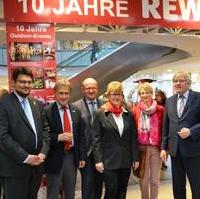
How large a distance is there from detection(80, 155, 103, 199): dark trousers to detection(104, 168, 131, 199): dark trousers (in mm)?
195

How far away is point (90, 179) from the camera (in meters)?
4.17

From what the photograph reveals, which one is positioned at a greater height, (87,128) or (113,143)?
(87,128)

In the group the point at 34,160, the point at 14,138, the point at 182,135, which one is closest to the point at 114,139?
the point at 182,135

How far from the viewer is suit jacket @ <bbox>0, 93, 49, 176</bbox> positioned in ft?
10.9

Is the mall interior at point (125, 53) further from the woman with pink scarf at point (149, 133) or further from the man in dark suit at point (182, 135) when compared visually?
the man in dark suit at point (182, 135)

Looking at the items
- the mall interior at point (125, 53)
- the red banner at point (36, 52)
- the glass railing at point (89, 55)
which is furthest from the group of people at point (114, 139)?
the glass railing at point (89, 55)

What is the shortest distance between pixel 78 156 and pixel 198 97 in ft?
4.21

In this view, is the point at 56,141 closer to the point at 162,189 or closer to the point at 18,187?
the point at 18,187

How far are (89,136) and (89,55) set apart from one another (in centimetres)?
1032

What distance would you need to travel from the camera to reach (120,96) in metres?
4.06

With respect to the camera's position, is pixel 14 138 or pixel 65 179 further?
pixel 65 179

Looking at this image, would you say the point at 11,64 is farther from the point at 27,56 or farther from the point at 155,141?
the point at 155,141

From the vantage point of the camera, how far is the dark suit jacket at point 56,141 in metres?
3.91

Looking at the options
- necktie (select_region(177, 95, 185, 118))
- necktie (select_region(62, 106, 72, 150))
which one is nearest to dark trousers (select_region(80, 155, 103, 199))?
necktie (select_region(62, 106, 72, 150))
